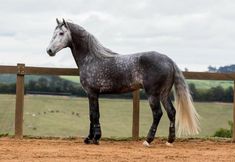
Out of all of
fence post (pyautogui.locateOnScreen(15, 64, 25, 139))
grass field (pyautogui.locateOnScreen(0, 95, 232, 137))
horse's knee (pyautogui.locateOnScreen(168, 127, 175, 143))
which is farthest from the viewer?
grass field (pyautogui.locateOnScreen(0, 95, 232, 137))

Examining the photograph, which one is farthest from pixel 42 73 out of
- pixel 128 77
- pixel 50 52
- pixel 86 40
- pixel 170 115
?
pixel 170 115

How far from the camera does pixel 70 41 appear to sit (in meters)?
11.3

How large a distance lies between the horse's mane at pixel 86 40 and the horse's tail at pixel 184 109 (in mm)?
1422

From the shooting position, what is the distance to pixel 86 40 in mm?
11297

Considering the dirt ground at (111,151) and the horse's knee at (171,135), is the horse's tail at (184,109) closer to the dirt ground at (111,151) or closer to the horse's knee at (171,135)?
the horse's knee at (171,135)

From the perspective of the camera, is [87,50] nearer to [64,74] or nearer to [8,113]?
[64,74]

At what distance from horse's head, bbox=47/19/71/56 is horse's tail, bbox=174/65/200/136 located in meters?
2.27

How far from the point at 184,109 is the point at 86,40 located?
2.42 metres

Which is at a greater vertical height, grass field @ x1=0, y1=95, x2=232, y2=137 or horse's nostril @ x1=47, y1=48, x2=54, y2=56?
horse's nostril @ x1=47, y1=48, x2=54, y2=56

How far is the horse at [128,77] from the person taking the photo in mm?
10695

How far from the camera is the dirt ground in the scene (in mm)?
8625

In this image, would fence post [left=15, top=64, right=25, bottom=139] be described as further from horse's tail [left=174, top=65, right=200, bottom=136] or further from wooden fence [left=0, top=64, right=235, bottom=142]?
horse's tail [left=174, top=65, right=200, bottom=136]

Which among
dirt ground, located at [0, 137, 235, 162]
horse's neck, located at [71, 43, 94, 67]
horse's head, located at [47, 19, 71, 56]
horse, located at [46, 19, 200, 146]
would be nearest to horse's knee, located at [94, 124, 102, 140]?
horse, located at [46, 19, 200, 146]

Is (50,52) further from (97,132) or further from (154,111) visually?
(154,111)
